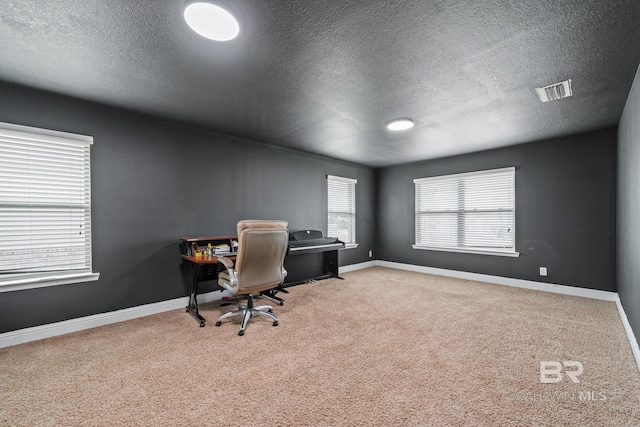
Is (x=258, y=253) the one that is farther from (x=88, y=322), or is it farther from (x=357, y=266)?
(x=357, y=266)

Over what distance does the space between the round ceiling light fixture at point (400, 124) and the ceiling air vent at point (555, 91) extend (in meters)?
1.26

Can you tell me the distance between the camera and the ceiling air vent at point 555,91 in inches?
99.0

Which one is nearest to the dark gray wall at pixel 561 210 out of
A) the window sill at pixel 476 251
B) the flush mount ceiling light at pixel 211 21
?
the window sill at pixel 476 251

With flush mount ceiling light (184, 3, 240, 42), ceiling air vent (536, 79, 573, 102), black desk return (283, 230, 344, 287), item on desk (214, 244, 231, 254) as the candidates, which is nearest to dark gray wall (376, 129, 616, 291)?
ceiling air vent (536, 79, 573, 102)

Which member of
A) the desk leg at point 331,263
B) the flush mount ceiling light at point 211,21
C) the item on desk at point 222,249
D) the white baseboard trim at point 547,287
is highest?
the flush mount ceiling light at point 211,21

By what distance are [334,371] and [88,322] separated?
2602 millimetres

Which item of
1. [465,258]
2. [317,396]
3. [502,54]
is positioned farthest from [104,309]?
[465,258]

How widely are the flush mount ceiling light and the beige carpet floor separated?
90.8 inches

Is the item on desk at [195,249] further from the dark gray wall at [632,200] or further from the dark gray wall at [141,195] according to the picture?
the dark gray wall at [632,200]

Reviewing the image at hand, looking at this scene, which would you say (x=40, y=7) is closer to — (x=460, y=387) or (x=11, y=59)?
(x=11, y=59)

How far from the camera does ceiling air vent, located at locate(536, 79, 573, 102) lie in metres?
2.51

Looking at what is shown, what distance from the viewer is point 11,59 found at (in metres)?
2.13

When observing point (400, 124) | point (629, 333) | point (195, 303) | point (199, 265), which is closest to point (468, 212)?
point (400, 124)

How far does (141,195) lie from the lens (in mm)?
3260
